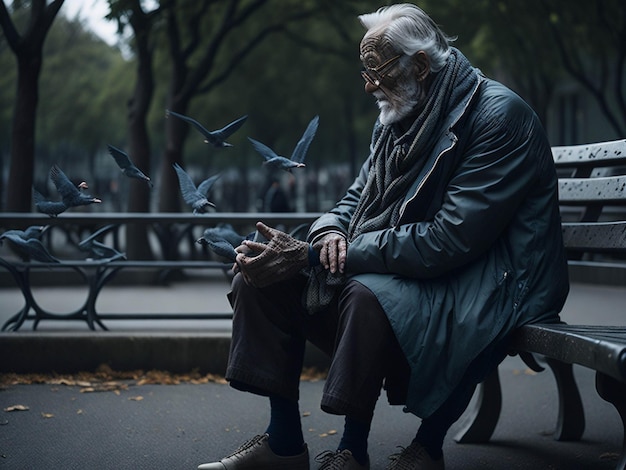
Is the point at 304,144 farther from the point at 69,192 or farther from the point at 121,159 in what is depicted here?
the point at 69,192

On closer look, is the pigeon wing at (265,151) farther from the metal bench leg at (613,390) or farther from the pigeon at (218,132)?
the metal bench leg at (613,390)

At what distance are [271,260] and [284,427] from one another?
65 centimetres

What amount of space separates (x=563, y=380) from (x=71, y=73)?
3656cm

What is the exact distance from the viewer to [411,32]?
3.90 m

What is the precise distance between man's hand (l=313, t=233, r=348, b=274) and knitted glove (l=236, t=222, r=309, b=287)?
3.8 inches

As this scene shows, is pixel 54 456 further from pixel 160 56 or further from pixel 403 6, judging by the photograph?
pixel 160 56

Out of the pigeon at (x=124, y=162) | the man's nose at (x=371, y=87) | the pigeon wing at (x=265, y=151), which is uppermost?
the man's nose at (x=371, y=87)

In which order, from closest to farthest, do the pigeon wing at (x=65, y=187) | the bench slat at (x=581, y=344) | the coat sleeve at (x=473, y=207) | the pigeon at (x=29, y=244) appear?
the bench slat at (x=581, y=344), the coat sleeve at (x=473, y=207), the pigeon wing at (x=65, y=187), the pigeon at (x=29, y=244)

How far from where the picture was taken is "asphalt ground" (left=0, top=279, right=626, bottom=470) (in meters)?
4.55

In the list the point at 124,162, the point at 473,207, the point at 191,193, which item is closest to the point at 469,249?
the point at 473,207

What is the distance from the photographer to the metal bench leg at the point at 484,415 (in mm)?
4895

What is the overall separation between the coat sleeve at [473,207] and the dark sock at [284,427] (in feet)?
1.82

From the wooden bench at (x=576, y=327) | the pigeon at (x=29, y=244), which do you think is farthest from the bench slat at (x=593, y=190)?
the pigeon at (x=29, y=244)

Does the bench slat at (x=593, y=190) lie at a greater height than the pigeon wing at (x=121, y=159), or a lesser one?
lesser
